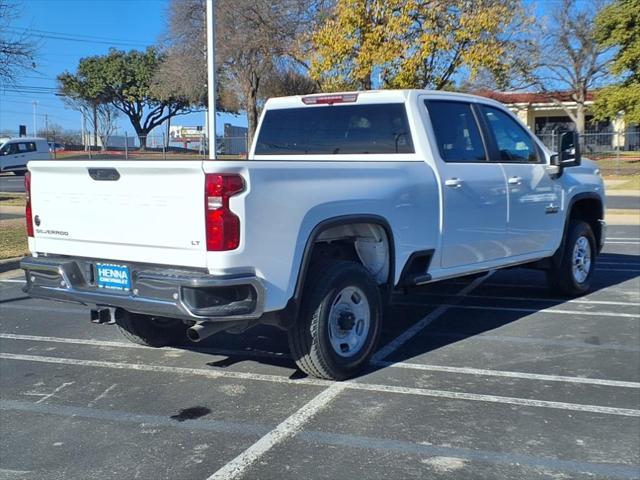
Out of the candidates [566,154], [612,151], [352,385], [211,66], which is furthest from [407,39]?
[612,151]

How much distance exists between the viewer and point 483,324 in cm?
700

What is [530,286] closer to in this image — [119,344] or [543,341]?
[543,341]

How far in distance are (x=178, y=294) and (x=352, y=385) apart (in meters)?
1.57

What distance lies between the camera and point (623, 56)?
33875 mm

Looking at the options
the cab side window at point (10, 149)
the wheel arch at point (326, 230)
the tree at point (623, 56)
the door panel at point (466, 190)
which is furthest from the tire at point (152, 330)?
the cab side window at point (10, 149)

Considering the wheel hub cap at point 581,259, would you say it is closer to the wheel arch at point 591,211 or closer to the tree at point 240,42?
the wheel arch at point 591,211

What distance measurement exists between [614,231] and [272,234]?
12489 mm

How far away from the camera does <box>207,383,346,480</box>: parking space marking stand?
12.4 feet

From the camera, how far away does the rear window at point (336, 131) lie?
6098 millimetres

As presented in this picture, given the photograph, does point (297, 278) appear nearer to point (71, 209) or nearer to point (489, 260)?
point (71, 209)

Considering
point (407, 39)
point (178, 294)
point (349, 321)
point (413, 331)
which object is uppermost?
point (407, 39)

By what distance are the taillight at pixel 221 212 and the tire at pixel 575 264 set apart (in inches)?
189

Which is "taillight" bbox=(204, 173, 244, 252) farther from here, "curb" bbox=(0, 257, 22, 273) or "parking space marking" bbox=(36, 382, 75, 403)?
"curb" bbox=(0, 257, 22, 273)

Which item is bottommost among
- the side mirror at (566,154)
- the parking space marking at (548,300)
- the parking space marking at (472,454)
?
the parking space marking at (472,454)
